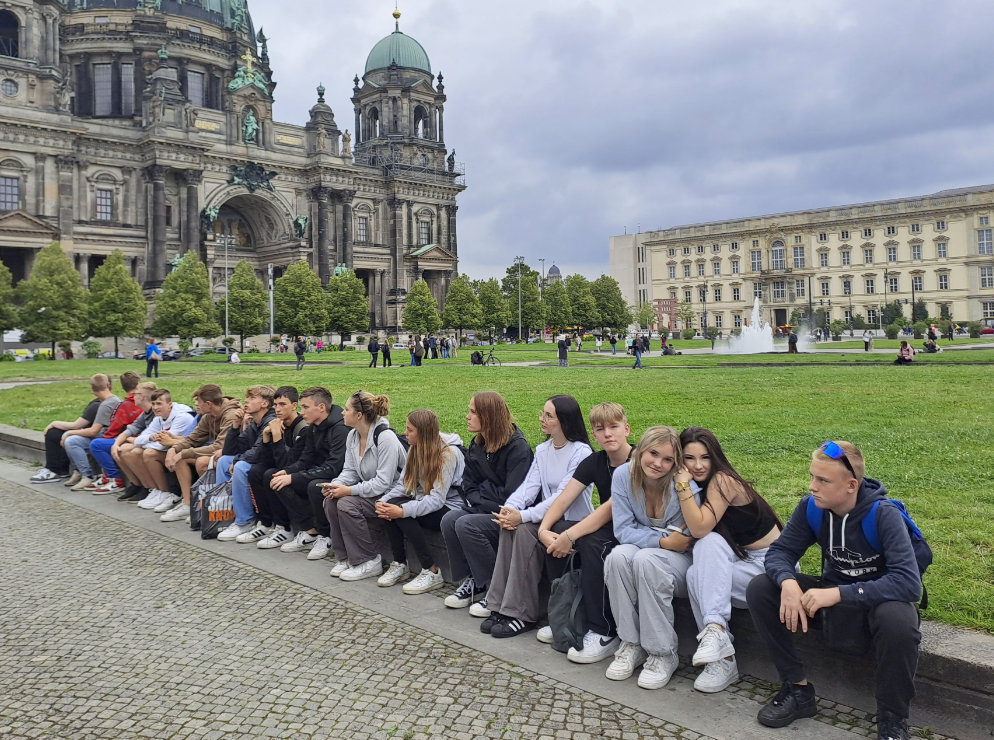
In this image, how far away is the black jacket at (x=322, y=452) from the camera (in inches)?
306

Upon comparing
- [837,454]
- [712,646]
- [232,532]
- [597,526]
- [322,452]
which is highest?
[837,454]

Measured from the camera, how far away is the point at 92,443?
11188 mm

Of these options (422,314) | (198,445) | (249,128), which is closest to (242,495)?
(198,445)

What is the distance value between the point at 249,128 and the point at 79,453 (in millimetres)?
63575

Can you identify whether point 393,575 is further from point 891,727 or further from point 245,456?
point 891,727

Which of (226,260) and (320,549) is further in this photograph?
(226,260)

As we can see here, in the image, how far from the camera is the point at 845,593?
413 centimetres

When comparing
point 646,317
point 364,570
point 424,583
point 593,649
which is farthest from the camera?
point 646,317

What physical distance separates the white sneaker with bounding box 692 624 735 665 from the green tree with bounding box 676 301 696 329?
307ft

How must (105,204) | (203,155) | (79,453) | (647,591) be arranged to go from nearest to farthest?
(647,591) → (79,453) → (105,204) → (203,155)

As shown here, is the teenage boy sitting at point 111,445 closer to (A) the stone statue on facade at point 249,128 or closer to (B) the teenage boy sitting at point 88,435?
(B) the teenage boy sitting at point 88,435

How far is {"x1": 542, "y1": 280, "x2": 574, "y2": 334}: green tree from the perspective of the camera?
82688 mm

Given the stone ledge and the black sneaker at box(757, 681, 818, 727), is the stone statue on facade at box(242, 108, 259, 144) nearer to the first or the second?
the stone ledge

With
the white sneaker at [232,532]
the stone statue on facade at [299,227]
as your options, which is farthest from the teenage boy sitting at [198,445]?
the stone statue on facade at [299,227]
